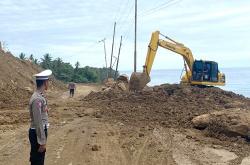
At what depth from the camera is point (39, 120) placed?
28.2 ft

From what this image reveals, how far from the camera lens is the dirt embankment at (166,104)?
21.4 meters

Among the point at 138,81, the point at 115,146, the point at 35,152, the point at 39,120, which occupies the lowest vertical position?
the point at 115,146

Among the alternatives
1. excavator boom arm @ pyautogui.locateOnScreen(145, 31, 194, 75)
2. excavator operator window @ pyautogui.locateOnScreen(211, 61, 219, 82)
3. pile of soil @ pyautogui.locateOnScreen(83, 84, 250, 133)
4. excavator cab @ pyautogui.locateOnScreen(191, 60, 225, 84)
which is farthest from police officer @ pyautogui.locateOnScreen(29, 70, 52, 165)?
excavator operator window @ pyautogui.locateOnScreen(211, 61, 219, 82)

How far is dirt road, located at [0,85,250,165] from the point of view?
13.0m

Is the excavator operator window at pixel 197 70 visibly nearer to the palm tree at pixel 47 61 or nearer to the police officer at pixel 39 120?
the police officer at pixel 39 120

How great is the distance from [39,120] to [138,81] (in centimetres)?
2570

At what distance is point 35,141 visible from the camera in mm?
8742

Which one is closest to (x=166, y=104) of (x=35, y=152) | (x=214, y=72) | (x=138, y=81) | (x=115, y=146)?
(x=138, y=81)

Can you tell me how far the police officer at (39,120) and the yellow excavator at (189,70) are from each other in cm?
2499

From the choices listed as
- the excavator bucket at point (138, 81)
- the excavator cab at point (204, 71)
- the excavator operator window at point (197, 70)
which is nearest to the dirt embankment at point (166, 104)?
the excavator bucket at point (138, 81)

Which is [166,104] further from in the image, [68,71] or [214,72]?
[68,71]

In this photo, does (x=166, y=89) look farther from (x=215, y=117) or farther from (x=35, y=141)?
(x=35, y=141)

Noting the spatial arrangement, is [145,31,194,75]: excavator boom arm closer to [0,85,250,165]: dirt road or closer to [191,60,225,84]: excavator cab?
[191,60,225,84]: excavator cab

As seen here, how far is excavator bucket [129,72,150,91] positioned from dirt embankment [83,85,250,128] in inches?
44.1
